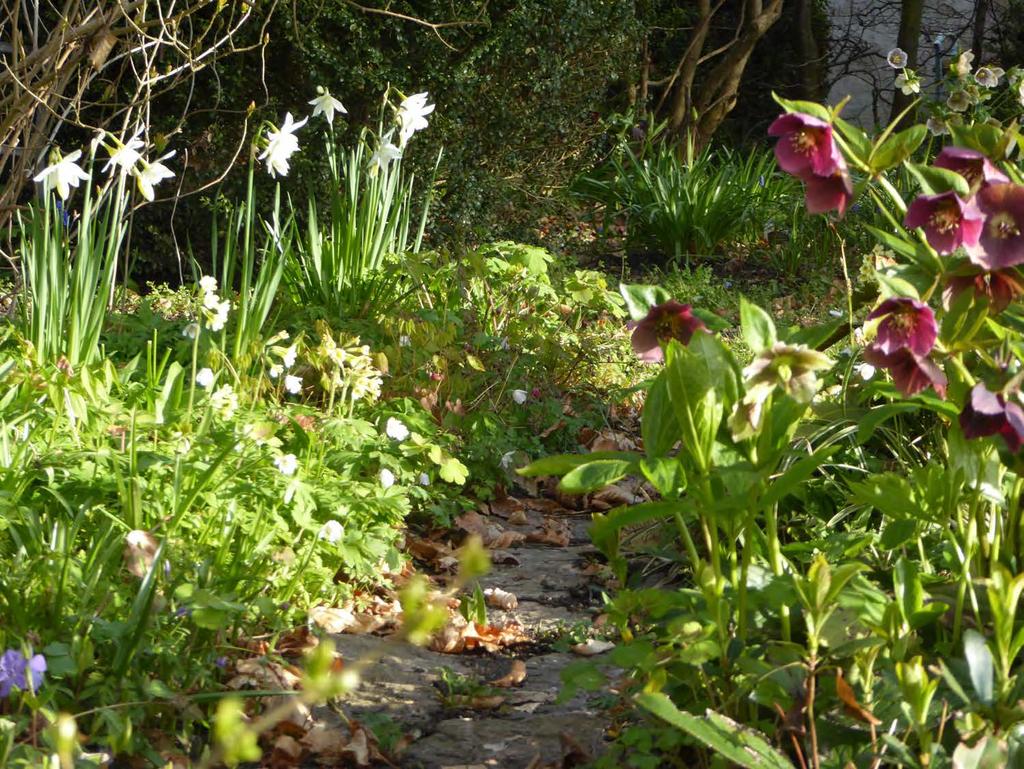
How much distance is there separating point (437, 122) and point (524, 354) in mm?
2259

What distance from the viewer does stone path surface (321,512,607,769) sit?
1993 millimetres

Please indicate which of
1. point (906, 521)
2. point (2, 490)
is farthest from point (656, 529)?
point (2, 490)

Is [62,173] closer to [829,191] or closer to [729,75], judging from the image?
[829,191]

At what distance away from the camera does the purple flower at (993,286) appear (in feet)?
5.46

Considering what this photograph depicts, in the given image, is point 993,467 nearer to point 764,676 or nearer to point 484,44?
point 764,676

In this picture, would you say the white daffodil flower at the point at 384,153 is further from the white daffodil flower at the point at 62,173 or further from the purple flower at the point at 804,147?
the purple flower at the point at 804,147

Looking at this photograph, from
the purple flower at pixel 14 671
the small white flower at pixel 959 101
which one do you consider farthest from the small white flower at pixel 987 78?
the purple flower at pixel 14 671

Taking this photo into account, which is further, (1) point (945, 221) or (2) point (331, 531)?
(2) point (331, 531)

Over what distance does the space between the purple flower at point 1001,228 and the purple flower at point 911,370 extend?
6.6 inches

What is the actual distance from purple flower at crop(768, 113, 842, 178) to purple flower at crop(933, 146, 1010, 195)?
15 cm

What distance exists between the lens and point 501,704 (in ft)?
7.32

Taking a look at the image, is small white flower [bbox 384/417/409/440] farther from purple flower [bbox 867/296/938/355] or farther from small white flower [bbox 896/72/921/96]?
small white flower [bbox 896/72/921/96]

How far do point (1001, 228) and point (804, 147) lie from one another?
0.29 meters

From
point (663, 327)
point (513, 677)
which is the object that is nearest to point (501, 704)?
point (513, 677)
